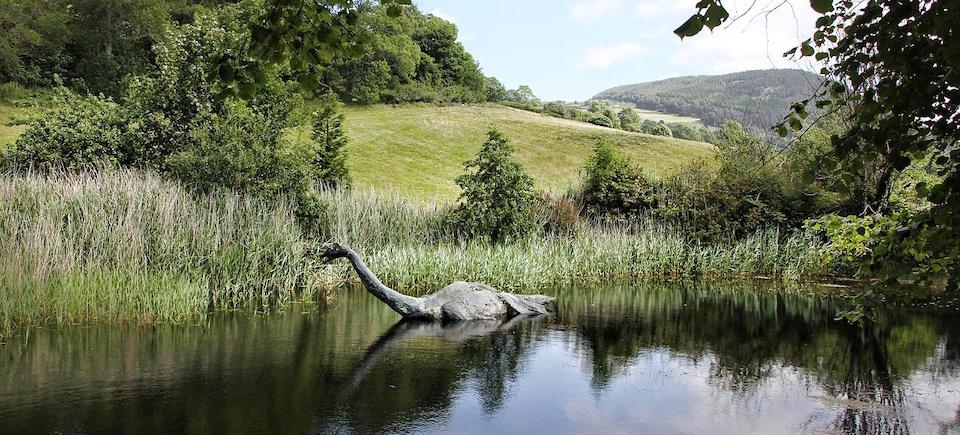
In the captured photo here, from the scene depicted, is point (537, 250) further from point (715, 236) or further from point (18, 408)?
point (18, 408)

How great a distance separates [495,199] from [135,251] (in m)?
8.00

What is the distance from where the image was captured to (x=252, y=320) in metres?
10.3

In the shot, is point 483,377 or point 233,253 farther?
point 233,253

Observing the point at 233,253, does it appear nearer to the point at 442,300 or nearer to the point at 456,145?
the point at 442,300

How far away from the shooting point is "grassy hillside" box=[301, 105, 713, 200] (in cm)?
3225

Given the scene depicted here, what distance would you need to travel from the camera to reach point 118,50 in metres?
45.2

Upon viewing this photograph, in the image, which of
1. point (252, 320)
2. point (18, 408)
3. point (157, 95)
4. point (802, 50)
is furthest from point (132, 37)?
point (802, 50)

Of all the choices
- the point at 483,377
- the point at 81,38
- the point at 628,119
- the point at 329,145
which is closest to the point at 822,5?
the point at 483,377

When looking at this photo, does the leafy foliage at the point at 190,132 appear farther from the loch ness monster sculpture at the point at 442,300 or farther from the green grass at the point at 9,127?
the green grass at the point at 9,127

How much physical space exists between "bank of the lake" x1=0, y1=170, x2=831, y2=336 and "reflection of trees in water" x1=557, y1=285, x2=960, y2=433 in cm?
248

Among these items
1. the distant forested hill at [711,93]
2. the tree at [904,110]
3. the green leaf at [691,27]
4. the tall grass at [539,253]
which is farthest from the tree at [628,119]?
the green leaf at [691,27]

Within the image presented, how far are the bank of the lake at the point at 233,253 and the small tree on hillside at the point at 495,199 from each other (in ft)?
1.71

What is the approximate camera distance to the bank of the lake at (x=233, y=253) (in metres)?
9.46

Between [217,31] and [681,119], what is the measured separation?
→ 63.9m
